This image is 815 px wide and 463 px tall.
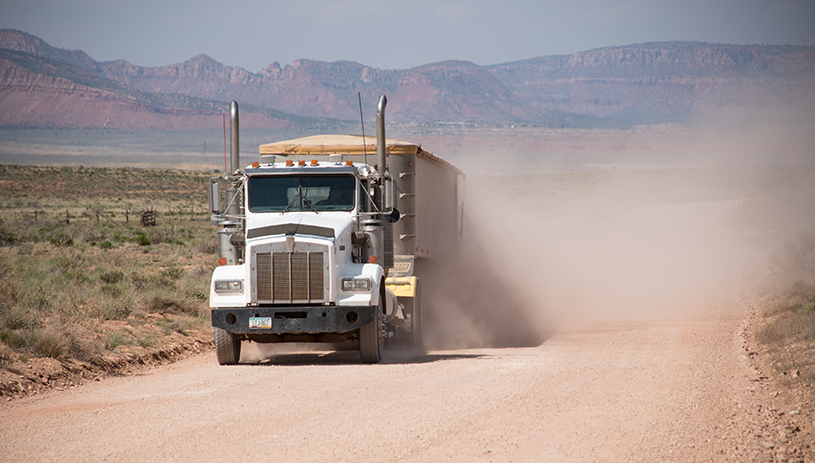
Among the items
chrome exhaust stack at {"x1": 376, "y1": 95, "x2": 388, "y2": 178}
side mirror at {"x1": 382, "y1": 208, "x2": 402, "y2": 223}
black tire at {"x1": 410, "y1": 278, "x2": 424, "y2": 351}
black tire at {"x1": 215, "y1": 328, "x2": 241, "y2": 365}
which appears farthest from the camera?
black tire at {"x1": 410, "y1": 278, "x2": 424, "y2": 351}

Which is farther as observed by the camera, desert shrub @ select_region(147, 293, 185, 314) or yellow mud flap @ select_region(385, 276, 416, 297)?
desert shrub @ select_region(147, 293, 185, 314)

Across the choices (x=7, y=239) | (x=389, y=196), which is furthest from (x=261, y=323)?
(x=7, y=239)

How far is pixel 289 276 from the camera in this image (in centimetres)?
1151

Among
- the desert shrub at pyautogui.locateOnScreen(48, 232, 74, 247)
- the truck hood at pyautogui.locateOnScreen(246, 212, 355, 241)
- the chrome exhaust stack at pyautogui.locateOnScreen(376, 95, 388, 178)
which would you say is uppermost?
the chrome exhaust stack at pyautogui.locateOnScreen(376, 95, 388, 178)

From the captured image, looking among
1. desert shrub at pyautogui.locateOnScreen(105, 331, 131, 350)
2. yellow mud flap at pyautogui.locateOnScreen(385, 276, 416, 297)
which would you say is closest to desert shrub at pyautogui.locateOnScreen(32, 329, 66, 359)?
desert shrub at pyautogui.locateOnScreen(105, 331, 131, 350)

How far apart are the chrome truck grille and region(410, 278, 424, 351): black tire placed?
2935mm

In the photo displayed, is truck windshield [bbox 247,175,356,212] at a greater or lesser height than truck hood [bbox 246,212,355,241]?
greater

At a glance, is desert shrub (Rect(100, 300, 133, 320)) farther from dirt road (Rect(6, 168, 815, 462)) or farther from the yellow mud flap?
the yellow mud flap

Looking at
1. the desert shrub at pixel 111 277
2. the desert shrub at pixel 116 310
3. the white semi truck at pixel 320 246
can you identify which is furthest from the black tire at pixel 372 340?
the desert shrub at pixel 111 277

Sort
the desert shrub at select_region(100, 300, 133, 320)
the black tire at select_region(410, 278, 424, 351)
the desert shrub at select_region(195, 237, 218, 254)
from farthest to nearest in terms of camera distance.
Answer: the desert shrub at select_region(195, 237, 218, 254) → the desert shrub at select_region(100, 300, 133, 320) → the black tire at select_region(410, 278, 424, 351)

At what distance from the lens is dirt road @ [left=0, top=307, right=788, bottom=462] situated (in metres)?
6.98

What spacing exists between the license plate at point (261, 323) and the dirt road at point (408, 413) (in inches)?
22.8

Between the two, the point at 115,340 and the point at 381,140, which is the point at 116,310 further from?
the point at 381,140

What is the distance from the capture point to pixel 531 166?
499 ft
